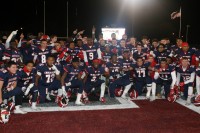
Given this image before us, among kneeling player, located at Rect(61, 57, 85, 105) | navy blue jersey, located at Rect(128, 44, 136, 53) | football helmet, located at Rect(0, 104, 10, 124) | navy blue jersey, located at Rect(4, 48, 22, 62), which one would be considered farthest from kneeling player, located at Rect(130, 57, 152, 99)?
football helmet, located at Rect(0, 104, 10, 124)

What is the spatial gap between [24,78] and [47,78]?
0.81 metres

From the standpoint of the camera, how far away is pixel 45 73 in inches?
327

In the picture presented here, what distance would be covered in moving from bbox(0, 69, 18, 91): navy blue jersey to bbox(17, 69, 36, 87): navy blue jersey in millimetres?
495

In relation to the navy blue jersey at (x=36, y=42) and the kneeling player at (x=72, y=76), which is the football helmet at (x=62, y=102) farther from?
the navy blue jersey at (x=36, y=42)

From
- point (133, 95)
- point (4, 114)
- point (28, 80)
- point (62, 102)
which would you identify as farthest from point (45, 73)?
point (133, 95)

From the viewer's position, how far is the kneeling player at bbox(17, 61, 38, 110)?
7.67 metres

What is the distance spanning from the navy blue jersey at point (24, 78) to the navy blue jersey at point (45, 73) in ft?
1.53

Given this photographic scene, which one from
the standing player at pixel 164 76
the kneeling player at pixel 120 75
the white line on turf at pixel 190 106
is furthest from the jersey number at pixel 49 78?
the white line on turf at pixel 190 106

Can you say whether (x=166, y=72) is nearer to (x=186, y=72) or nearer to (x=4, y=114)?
(x=186, y=72)

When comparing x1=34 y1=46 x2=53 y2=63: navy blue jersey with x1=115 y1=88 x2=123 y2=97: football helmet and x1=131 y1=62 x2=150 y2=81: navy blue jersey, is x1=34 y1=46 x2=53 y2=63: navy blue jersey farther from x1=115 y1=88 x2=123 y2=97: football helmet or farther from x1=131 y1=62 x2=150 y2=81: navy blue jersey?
x1=131 y1=62 x2=150 y2=81: navy blue jersey

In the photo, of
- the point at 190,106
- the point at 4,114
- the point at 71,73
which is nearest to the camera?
the point at 4,114

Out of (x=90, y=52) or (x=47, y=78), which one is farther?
(x=90, y=52)

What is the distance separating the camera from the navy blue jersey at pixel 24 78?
7.71m

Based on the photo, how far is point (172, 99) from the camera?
28.2 feet
